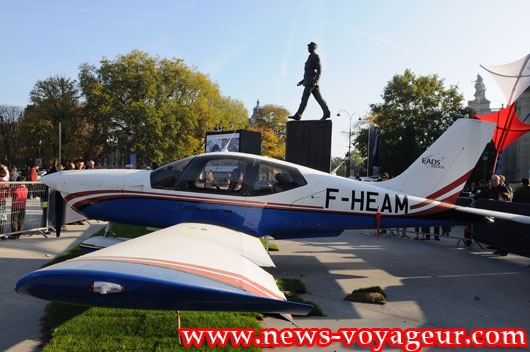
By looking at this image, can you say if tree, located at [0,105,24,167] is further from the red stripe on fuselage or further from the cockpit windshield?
the red stripe on fuselage

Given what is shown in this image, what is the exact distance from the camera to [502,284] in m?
6.07

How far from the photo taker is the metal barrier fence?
8.12m

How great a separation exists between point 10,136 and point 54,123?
28.3 meters

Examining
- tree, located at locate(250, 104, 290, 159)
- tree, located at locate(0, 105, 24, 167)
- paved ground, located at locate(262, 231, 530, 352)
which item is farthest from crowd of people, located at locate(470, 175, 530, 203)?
tree, located at locate(0, 105, 24, 167)

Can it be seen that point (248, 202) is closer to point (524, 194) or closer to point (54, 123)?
point (524, 194)

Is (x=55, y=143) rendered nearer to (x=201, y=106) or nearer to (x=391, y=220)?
(x=201, y=106)

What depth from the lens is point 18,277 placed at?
5453 millimetres

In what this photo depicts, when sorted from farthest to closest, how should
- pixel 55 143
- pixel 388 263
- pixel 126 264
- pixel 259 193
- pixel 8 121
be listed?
pixel 8 121 → pixel 55 143 → pixel 388 263 → pixel 259 193 → pixel 126 264

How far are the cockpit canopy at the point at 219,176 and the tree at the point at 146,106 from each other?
29670 millimetres

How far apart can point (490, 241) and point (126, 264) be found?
941 centimetres

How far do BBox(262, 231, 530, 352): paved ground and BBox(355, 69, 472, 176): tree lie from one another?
110 feet

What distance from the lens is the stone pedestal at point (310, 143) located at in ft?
36.7

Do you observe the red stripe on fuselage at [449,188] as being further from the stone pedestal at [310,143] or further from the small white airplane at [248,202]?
the stone pedestal at [310,143]

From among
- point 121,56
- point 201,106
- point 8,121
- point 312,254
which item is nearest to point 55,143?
point 121,56
